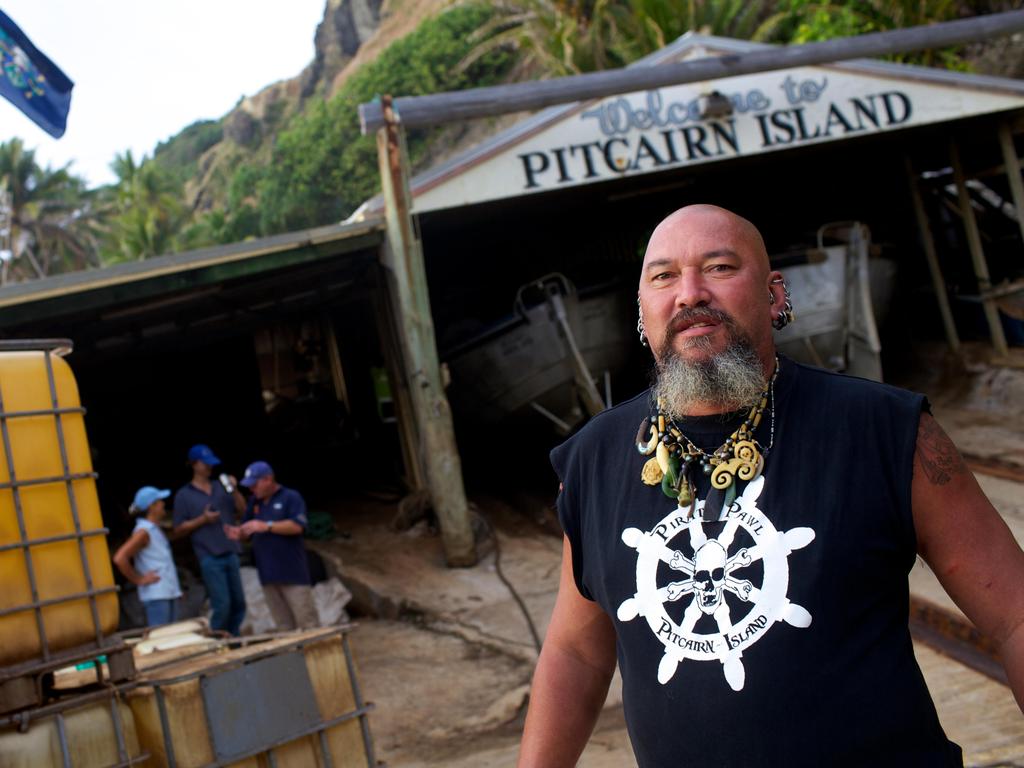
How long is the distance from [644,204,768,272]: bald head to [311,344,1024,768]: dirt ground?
10.0 ft

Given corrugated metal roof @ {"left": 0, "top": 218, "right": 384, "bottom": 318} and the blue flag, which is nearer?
the blue flag

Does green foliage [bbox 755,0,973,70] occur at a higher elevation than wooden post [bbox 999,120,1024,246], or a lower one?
higher

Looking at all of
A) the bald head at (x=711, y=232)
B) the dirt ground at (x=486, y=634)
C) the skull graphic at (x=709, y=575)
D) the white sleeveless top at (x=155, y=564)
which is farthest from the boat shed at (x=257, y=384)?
the skull graphic at (x=709, y=575)

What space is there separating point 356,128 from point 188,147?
35561 mm

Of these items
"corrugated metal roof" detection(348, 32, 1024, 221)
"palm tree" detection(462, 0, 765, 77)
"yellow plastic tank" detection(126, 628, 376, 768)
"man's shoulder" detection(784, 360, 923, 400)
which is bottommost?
"yellow plastic tank" detection(126, 628, 376, 768)

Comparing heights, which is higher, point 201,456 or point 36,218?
point 36,218

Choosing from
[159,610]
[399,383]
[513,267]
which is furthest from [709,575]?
[513,267]

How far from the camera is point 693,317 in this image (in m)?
1.92

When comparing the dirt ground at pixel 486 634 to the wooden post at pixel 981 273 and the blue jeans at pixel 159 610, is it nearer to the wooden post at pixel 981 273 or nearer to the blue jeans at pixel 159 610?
the wooden post at pixel 981 273

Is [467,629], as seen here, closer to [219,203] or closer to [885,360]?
[885,360]

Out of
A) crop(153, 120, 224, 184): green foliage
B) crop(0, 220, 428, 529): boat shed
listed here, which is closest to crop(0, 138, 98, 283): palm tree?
crop(153, 120, 224, 184): green foliage

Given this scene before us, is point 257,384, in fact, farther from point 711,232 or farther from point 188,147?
point 188,147

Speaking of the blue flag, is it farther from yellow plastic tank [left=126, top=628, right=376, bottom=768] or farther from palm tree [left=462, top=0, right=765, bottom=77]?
palm tree [left=462, top=0, right=765, bottom=77]

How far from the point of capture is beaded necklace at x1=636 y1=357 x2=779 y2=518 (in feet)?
6.04
